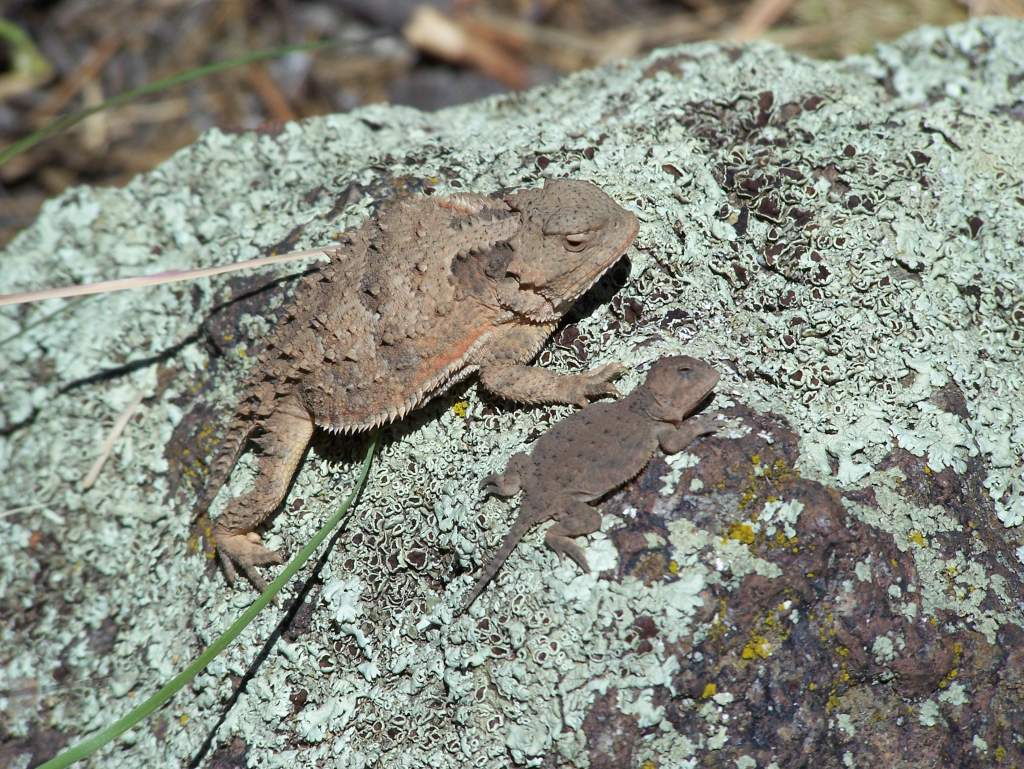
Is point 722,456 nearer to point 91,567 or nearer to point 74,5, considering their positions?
point 91,567

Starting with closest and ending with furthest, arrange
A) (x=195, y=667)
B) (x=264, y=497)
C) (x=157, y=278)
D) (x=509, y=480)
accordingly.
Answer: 1. (x=195, y=667)
2. (x=509, y=480)
3. (x=264, y=497)
4. (x=157, y=278)

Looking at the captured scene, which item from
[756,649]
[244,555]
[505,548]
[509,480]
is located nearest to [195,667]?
[244,555]

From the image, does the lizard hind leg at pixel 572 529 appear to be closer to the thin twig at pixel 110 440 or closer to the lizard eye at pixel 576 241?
the lizard eye at pixel 576 241

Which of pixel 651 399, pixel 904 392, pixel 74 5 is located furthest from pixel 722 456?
pixel 74 5

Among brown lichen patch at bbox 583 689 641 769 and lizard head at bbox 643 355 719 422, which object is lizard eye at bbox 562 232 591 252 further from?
brown lichen patch at bbox 583 689 641 769

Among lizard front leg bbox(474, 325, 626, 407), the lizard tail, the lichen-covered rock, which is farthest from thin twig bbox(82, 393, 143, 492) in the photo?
the lizard tail

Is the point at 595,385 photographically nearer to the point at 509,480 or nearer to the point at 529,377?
the point at 529,377
